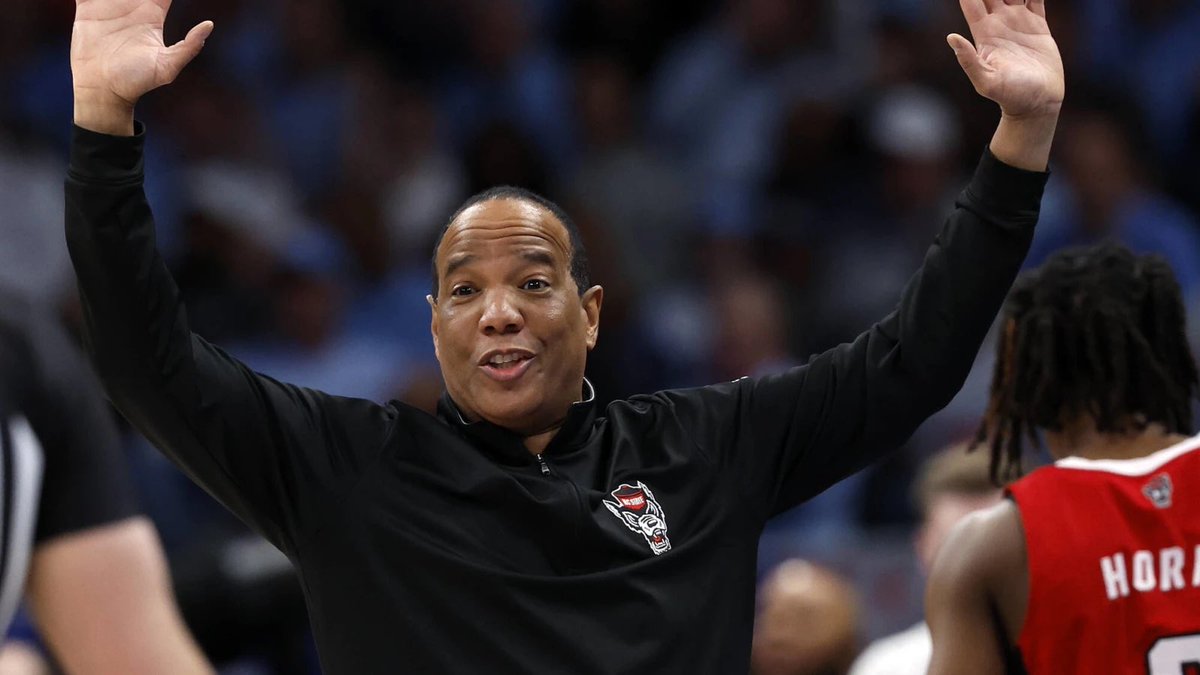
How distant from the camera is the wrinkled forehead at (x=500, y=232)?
121 inches

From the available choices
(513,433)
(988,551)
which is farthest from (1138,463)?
(513,433)

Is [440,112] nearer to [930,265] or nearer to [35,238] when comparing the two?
[35,238]

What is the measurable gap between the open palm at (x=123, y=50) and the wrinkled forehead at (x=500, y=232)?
1.87ft

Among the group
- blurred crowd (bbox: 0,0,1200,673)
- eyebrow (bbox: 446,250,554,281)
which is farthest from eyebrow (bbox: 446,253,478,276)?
blurred crowd (bbox: 0,0,1200,673)

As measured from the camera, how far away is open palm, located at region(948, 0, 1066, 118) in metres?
3.04

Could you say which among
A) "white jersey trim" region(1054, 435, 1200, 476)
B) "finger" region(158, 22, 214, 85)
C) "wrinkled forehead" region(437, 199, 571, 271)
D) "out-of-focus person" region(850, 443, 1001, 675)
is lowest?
"out-of-focus person" region(850, 443, 1001, 675)

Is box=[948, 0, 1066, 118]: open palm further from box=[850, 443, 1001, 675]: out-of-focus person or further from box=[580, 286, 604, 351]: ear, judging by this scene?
box=[850, 443, 1001, 675]: out-of-focus person

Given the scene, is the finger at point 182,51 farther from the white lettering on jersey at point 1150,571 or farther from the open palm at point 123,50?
the white lettering on jersey at point 1150,571

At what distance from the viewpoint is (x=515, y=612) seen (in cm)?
280

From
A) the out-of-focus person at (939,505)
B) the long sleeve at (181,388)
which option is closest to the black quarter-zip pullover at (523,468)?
the long sleeve at (181,388)

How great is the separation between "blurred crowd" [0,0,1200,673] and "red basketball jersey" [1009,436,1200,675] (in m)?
3.34

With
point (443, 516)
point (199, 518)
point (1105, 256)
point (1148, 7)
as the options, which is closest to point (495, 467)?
point (443, 516)

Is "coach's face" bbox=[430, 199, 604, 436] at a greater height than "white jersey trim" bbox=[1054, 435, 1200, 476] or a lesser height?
greater

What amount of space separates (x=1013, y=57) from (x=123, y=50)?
150 centimetres
